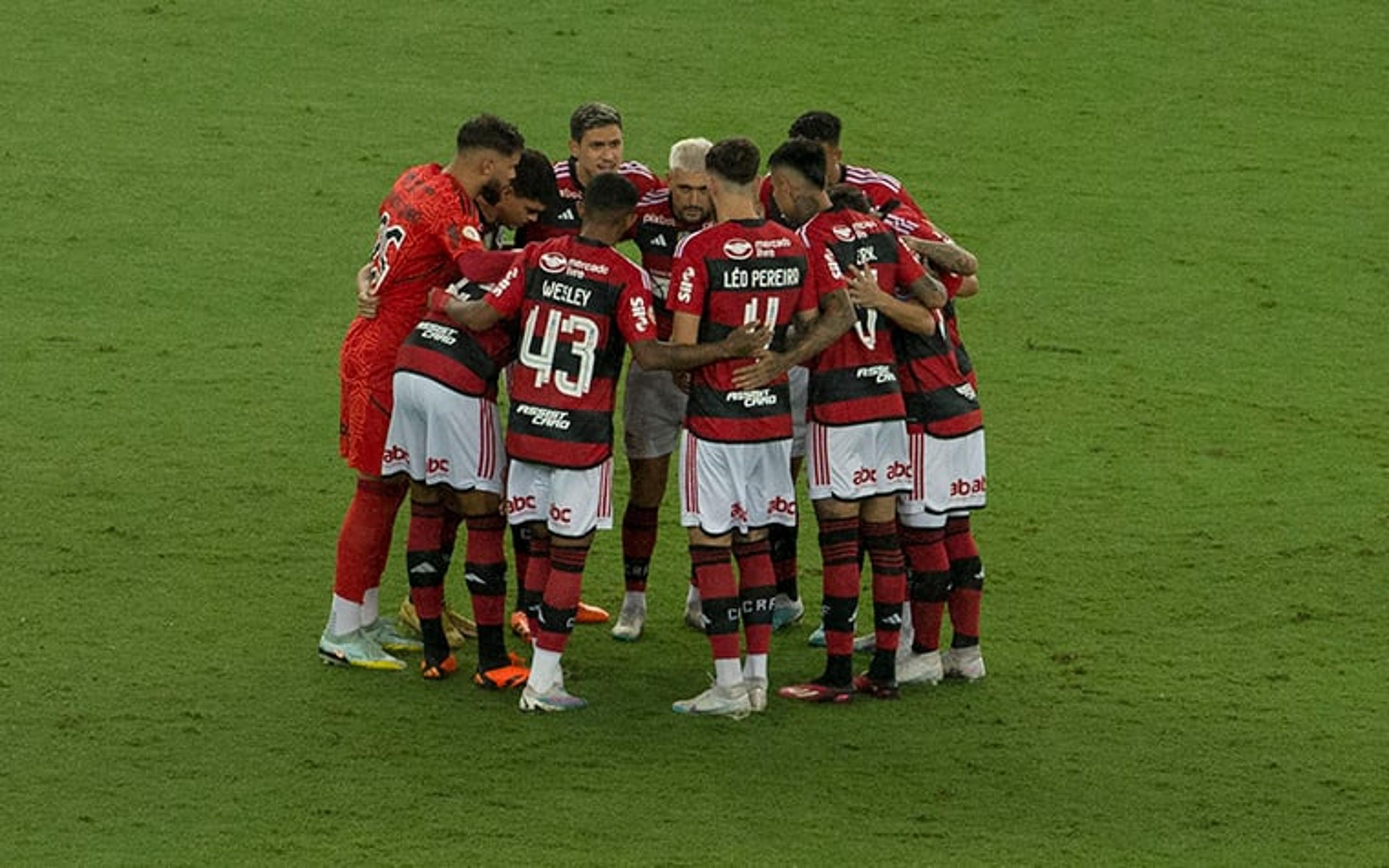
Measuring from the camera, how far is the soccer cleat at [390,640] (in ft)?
27.3

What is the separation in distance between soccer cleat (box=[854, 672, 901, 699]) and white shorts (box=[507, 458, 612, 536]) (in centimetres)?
110

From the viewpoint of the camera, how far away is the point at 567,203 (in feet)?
27.3

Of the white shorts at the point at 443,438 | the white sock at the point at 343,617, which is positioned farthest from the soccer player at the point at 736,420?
the white sock at the point at 343,617

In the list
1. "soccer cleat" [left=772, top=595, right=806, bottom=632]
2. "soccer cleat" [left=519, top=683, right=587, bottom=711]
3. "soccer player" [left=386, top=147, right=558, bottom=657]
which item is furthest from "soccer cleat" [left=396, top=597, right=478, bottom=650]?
"soccer cleat" [left=772, top=595, right=806, bottom=632]

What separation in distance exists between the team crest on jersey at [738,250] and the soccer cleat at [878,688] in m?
1.63

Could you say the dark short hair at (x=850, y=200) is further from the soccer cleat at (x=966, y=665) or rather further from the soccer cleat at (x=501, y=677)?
the soccer cleat at (x=501, y=677)

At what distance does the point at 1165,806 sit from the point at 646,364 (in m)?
2.21

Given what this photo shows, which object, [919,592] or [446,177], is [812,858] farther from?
[446,177]

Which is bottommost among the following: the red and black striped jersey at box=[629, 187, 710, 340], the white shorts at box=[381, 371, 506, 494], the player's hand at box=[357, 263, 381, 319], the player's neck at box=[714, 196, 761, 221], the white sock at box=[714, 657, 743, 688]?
the white sock at box=[714, 657, 743, 688]

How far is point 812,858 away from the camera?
258 inches

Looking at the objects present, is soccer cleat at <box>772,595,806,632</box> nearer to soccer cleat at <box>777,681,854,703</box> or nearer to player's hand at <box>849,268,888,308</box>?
soccer cleat at <box>777,681,854,703</box>

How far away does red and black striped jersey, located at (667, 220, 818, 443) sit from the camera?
293 inches

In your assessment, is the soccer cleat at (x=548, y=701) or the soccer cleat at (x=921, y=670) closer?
the soccer cleat at (x=548, y=701)

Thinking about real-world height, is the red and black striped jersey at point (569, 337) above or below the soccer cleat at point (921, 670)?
above
